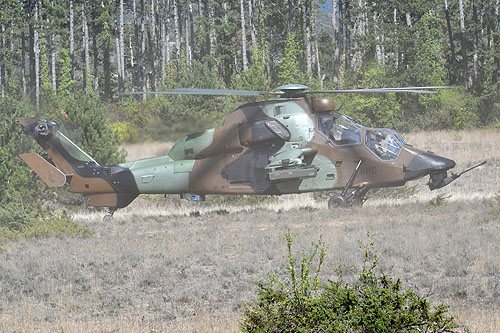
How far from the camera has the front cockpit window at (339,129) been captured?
18.6m

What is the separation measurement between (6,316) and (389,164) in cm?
1133

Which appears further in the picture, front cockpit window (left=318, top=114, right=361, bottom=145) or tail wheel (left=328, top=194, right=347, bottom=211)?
tail wheel (left=328, top=194, right=347, bottom=211)

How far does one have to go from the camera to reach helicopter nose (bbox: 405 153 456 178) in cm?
1848

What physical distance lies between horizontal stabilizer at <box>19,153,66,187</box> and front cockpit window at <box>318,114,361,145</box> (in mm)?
7828

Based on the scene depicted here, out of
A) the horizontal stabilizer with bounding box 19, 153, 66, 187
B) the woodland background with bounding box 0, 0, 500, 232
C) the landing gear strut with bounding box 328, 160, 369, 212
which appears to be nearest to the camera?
the landing gear strut with bounding box 328, 160, 369, 212

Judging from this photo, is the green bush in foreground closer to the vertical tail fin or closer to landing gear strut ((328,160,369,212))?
landing gear strut ((328,160,369,212))

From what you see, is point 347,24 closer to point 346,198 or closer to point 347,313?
point 346,198

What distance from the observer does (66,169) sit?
20594 millimetres

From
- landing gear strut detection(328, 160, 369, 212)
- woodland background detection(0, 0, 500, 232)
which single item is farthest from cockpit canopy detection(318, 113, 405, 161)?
woodland background detection(0, 0, 500, 232)

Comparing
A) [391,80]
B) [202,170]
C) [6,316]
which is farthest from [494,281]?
[391,80]

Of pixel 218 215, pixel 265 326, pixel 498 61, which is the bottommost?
pixel 218 215

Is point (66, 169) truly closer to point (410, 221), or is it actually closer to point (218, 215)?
point (218, 215)

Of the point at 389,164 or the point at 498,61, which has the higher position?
the point at 498,61

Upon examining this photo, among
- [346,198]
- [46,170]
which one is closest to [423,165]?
[346,198]
